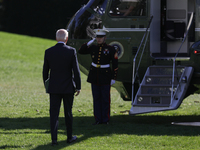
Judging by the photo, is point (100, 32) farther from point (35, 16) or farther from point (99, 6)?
point (35, 16)

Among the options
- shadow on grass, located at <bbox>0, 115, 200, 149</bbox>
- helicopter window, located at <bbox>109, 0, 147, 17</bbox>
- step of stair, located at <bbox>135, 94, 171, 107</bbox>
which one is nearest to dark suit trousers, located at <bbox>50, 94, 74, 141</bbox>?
shadow on grass, located at <bbox>0, 115, 200, 149</bbox>

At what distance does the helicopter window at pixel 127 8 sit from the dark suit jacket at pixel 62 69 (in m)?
2.69

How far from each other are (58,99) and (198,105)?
6.20 metres

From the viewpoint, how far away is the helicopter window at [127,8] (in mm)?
8320

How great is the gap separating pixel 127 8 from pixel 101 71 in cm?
156

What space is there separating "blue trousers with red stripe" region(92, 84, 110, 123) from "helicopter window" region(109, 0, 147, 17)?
1610 millimetres

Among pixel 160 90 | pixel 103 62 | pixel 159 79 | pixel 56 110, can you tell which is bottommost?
pixel 160 90

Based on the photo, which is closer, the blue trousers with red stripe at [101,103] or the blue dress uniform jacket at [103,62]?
the blue dress uniform jacket at [103,62]

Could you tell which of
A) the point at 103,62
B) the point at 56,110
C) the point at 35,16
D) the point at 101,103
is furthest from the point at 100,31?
the point at 35,16

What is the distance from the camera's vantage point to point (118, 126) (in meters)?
7.71

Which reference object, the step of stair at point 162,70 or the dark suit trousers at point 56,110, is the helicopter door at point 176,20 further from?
the dark suit trousers at point 56,110

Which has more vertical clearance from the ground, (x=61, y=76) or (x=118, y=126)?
(x=61, y=76)

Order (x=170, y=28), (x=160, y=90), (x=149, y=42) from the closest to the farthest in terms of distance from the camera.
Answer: (x=160, y=90), (x=149, y=42), (x=170, y=28)

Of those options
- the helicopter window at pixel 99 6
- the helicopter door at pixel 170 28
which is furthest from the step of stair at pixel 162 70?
the helicopter window at pixel 99 6
